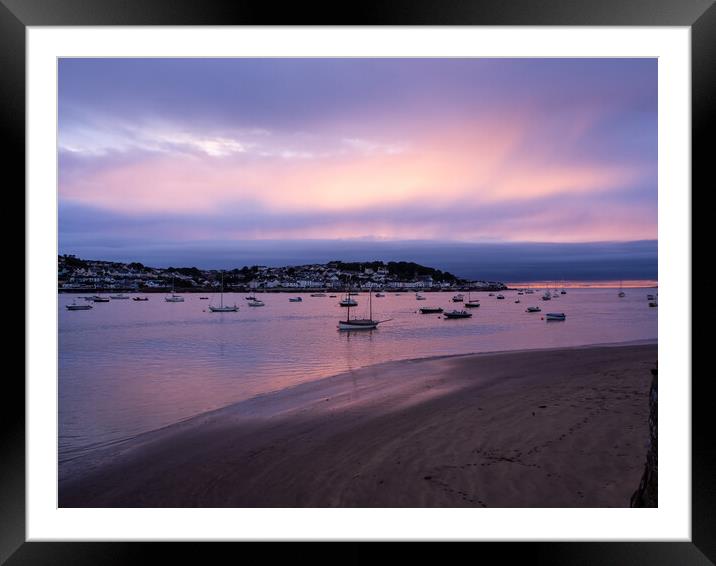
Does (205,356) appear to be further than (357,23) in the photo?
Yes

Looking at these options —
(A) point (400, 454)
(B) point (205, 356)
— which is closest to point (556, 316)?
(B) point (205, 356)

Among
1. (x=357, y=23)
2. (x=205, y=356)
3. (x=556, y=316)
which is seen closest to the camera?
(x=357, y=23)

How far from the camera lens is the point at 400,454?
10.1 ft

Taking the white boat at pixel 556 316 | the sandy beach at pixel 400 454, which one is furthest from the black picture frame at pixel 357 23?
the white boat at pixel 556 316

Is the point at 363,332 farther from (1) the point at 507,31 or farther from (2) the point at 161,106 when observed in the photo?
(1) the point at 507,31

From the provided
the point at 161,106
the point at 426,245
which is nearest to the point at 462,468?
the point at 161,106

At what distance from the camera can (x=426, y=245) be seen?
5475 cm

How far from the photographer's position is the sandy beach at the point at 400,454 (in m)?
2.39

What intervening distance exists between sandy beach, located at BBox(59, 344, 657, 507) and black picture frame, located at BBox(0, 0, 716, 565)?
0.96 meters

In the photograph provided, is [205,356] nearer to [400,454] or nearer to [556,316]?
[400,454]

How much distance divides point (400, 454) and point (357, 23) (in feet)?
8.74

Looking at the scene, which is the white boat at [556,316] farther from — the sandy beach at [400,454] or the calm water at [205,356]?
the sandy beach at [400,454]

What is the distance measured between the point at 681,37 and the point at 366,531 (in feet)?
5.93

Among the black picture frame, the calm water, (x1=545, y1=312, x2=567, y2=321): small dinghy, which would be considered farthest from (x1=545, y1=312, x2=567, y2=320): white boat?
the black picture frame
